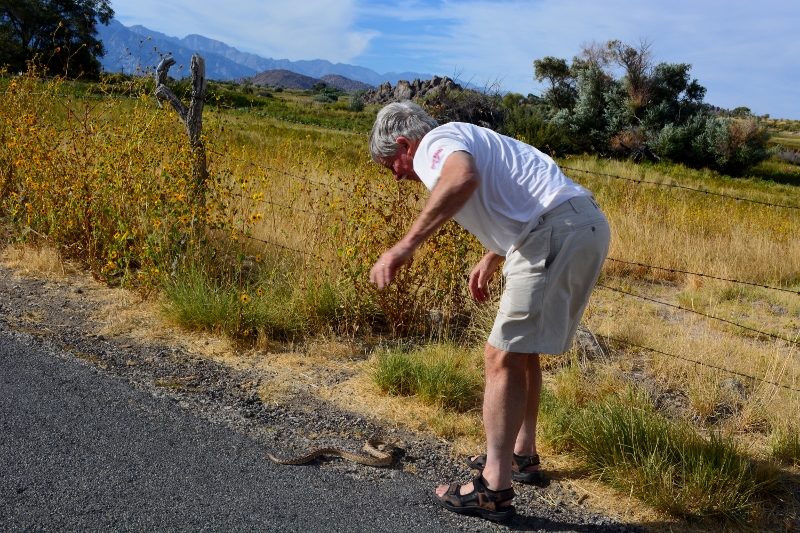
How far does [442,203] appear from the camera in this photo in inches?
117

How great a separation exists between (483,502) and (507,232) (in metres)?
1.24

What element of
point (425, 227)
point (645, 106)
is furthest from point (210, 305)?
point (645, 106)

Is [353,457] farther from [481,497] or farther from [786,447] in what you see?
[786,447]

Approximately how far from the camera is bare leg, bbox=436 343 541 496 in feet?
10.6

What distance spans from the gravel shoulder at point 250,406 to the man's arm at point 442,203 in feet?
3.97

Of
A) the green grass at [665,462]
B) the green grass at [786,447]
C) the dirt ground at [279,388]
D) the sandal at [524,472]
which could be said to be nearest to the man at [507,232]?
the sandal at [524,472]

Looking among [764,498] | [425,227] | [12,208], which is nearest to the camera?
[425,227]

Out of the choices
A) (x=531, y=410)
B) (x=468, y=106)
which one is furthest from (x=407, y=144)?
(x=468, y=106)

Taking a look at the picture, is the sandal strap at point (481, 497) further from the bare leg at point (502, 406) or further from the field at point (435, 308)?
the field at point (435, 308)

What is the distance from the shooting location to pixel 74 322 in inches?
226

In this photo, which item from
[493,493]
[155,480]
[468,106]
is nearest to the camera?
[493,493]

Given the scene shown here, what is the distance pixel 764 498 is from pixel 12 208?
7254 mm

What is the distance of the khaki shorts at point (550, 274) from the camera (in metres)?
3.09

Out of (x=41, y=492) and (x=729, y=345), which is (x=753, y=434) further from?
(x=41, y=492)
